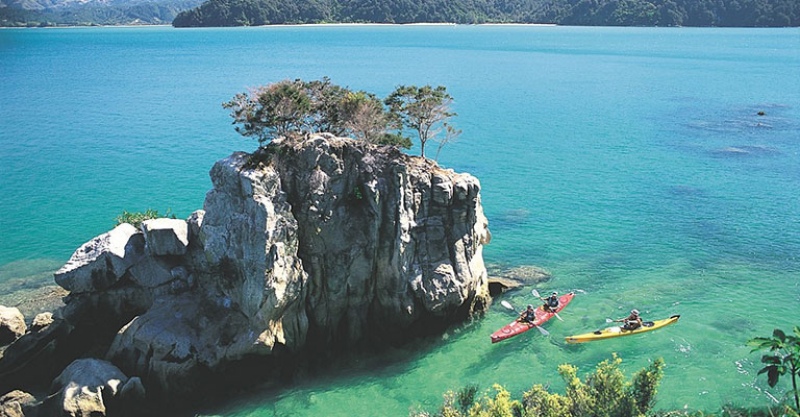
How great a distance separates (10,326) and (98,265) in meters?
5.59

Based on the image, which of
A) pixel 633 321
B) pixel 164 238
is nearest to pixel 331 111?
pixel 164 238

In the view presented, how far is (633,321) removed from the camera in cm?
3409

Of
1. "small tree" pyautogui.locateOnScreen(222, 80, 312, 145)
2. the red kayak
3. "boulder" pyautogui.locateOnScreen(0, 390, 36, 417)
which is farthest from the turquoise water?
"small tree" pyautogui.locateOnScreen(222, 80, 312, 145)

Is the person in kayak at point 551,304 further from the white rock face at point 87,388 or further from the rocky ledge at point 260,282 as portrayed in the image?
the white rock face at point 87,388

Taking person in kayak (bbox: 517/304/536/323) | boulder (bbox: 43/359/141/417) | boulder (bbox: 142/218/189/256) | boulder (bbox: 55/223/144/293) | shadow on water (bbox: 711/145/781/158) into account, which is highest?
boulder (bbox: 142/218/189/256)

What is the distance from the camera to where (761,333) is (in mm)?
34344

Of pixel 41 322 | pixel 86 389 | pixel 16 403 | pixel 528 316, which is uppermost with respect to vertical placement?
pixel 41 322

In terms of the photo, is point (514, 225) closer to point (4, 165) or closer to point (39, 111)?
point (4, 165)

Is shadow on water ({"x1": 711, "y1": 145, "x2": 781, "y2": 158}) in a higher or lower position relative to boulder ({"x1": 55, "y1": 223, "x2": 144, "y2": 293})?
lower

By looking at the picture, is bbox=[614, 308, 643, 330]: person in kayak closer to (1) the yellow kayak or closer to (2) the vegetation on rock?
(1) the yellow kayak

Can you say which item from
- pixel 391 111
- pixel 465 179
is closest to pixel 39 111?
pixel 391 111

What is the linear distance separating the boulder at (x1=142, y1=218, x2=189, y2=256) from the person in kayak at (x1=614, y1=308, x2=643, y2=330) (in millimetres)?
25538

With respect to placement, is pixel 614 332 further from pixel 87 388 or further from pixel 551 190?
pixel 87 388

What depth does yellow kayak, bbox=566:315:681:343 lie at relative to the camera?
3341cm
